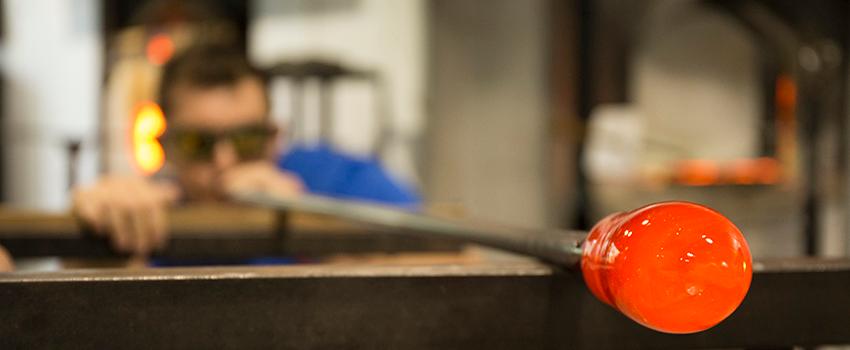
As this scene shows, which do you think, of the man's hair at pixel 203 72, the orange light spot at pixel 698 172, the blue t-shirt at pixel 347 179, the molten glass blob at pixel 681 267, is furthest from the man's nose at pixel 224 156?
the orange light spot at pixel 698 172

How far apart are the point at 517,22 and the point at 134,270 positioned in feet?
12.5

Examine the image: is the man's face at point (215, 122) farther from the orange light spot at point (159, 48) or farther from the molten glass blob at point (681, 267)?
the orange light spot at point (159, 48)

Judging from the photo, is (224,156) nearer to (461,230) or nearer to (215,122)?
(215,122)

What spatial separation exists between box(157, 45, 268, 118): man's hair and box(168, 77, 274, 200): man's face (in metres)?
0.02

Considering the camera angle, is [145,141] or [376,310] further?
[145,141]

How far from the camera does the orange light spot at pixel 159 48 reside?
544 centimetres

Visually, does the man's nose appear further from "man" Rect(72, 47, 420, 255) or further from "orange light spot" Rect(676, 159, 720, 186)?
"orange light spot" Rect(676, 159, 720, 186)

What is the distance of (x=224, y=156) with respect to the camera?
1.94 m

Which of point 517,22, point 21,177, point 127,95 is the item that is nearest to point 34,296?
point 517,22

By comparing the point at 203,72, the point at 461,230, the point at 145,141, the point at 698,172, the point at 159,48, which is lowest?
the point at 698,172

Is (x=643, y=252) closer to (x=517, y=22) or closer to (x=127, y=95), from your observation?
(x=517, y=22)

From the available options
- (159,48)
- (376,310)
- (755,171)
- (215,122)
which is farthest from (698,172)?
(376,310)

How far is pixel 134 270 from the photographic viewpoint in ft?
1.54

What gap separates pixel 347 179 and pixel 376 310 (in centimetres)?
222
